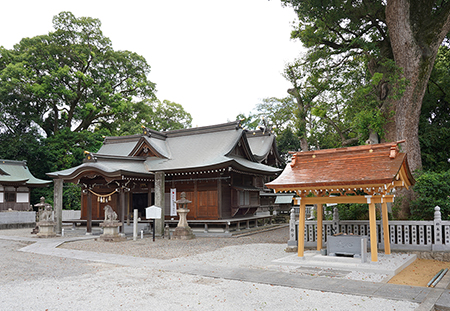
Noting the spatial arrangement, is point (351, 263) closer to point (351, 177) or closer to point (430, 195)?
point (351, 177)

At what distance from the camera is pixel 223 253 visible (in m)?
12.9

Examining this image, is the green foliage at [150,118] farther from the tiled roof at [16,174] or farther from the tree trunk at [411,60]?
the tree trunk at [411,60]

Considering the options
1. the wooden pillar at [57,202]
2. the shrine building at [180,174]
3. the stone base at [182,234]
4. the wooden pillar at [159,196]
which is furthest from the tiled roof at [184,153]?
the stone base at [182,234]

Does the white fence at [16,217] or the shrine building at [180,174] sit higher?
the shrine building at [180,174]

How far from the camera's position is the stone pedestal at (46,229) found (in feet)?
62.3

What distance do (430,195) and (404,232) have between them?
2.26 metres

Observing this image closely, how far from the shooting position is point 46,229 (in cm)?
1911

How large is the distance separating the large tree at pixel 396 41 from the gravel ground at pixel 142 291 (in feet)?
28.7

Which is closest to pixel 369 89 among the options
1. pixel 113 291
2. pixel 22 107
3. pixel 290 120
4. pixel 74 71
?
pixel 113 291

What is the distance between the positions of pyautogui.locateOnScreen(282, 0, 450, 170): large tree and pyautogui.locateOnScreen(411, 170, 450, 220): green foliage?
1.25 metres

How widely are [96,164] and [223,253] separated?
9.95m

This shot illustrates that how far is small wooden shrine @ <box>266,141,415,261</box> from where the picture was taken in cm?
966

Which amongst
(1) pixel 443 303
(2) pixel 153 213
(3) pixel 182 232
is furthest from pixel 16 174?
(1) pixel 443 303

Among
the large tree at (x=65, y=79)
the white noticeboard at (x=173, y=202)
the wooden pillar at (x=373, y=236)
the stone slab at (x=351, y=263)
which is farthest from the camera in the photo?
the large tree at (x=65, y=79)
